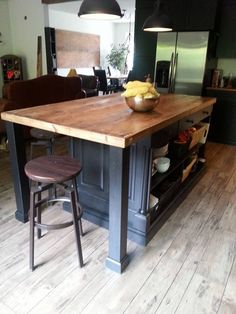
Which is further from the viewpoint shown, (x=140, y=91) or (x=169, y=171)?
(x=169, y=171)

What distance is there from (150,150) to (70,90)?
3.08 m

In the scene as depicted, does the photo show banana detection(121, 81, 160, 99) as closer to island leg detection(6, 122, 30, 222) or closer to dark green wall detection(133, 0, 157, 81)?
island leg detection(6, 122, 30, 222)

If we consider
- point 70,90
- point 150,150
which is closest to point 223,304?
point 150,150

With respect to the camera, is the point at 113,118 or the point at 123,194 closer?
the point at 123,194

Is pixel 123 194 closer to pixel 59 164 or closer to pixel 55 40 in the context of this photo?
pixel 59 164

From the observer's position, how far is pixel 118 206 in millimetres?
Answer: 1554

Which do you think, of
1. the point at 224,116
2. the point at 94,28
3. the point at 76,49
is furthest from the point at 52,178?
the point at 94,28

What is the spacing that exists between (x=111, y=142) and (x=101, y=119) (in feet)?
1.26

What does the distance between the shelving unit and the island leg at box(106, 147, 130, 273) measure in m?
6.43

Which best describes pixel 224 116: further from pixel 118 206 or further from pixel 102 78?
pixel 102 78

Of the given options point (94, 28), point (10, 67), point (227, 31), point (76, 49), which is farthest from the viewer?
point (94, 28)

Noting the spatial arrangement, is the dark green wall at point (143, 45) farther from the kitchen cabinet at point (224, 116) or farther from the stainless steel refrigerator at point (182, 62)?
the kitchen cabinet at point (224, 116)

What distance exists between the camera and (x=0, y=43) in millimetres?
6844

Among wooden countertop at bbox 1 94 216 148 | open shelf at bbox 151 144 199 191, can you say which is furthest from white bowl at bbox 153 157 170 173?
wooden countertop at bbox 1 94 216 148
